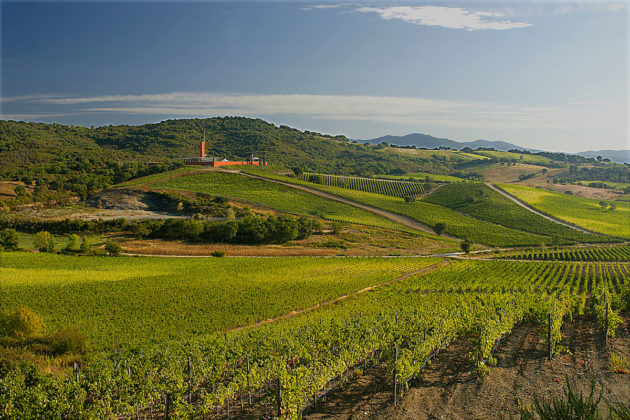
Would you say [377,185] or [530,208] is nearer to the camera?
[530,208]

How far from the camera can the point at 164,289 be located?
3897cm

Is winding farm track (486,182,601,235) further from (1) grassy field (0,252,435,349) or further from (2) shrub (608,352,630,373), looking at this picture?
(2) shrub (608,352,630,373)

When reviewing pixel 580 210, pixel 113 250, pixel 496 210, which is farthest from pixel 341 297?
pixel 580 210

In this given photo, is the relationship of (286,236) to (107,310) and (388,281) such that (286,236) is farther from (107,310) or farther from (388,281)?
(107,310)

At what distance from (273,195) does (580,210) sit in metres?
98.2

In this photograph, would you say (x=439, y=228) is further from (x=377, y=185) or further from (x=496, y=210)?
(x=377, y=185)

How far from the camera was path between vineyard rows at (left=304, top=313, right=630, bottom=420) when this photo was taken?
14.2m

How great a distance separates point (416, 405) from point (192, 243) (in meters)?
60.8

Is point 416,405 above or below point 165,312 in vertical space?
above

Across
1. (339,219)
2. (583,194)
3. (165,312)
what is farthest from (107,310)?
(583,194)

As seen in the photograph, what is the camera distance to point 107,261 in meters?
52.3

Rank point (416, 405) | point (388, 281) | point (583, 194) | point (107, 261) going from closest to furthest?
point (416, 405) < point (388, 281) < point (107, 261) < point (583, 194)

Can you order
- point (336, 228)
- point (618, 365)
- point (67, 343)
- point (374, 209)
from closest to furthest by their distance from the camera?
point (618, 365) → point (67, 343) → point (336, 228) → point (374, 209)

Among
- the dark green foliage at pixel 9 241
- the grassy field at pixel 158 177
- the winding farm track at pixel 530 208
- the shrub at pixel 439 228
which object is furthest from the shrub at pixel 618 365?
the grassy field at pixel 158 177
